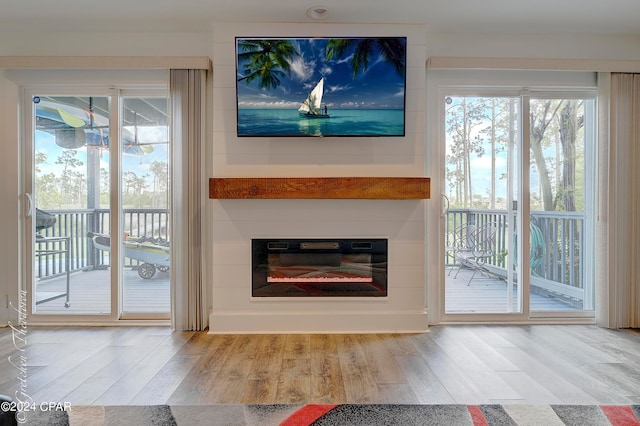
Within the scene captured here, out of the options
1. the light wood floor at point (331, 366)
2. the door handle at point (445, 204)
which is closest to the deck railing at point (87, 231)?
the light wood floor at point (331, 366)

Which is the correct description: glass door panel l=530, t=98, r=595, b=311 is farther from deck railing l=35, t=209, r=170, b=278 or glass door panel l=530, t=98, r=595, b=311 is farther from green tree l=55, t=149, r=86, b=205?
green tree l=55, t=149, r=86, b=205

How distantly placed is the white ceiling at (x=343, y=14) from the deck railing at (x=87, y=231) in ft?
5.02

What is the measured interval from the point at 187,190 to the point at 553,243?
3223mm

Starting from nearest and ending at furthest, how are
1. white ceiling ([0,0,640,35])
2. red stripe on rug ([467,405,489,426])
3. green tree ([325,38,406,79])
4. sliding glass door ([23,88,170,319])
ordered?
1. red stripe on rug ([467,405,489,426])
2. white ceiling ([0,0,640,35])
3. green tree ([325,38,406,79])
4. sliding glass door ([23,88,170,319])

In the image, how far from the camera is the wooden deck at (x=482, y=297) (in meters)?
3.17

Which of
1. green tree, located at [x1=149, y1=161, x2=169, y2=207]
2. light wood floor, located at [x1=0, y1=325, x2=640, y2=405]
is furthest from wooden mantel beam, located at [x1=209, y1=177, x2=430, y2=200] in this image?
light wood floor, located at [x1=0, y1=325, x2=640, y2=405]

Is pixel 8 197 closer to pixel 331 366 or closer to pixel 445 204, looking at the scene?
pixel 331 366

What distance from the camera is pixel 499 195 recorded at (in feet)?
10.5

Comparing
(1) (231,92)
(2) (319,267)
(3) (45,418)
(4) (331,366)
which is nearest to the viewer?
(3) (45,418)

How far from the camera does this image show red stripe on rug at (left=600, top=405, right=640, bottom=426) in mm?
1658

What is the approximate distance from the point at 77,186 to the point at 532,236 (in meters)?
4.03

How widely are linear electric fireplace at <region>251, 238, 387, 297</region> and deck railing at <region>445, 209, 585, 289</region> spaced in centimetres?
98

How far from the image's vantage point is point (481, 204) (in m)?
3.19

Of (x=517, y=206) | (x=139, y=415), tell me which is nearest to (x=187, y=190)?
(x=139, y=415)
